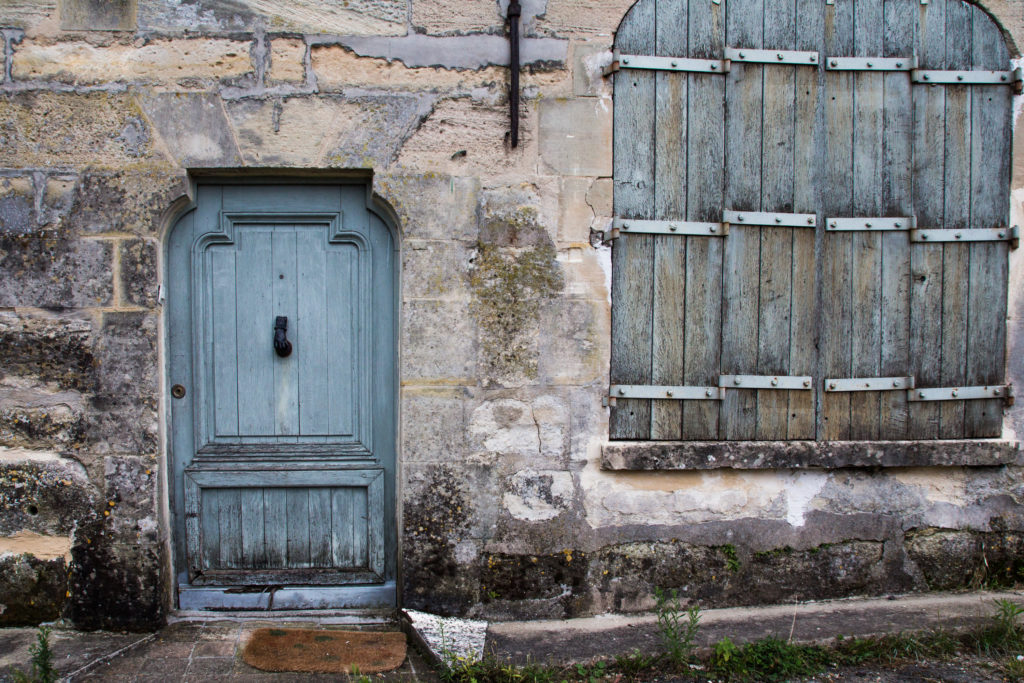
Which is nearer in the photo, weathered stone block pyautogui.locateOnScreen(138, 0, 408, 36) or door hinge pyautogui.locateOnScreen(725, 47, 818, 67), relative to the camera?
weathered stone block pyautogui.locateOnScreen(138, 0, 408, 36)

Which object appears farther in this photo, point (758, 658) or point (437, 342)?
point (437, 342)

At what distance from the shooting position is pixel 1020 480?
3152 mm

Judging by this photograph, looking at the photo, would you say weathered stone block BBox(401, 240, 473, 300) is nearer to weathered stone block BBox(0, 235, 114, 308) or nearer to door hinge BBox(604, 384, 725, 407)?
door hinge BBox(604, 384, 725, 407)

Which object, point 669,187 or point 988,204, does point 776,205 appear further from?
point 988,204

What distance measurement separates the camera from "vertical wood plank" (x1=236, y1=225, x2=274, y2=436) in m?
3.00

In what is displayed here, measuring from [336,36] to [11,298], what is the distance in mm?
1685

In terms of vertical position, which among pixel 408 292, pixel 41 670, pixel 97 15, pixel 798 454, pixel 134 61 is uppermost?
pixel 97 15

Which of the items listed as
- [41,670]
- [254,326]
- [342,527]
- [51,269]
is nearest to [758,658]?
[342,527]

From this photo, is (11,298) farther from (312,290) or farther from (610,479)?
(610,479)

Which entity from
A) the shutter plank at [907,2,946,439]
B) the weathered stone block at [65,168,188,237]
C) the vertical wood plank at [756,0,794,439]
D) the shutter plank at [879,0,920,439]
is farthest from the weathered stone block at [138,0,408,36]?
the shutter plank at [907,2,946,439]

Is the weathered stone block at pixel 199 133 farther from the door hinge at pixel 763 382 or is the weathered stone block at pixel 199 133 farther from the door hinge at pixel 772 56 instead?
the door hinge at pixel 763 382

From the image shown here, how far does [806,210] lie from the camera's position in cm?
305

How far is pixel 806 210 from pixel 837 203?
0.47ft

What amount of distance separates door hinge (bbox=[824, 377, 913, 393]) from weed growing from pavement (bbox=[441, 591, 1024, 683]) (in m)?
0.94
